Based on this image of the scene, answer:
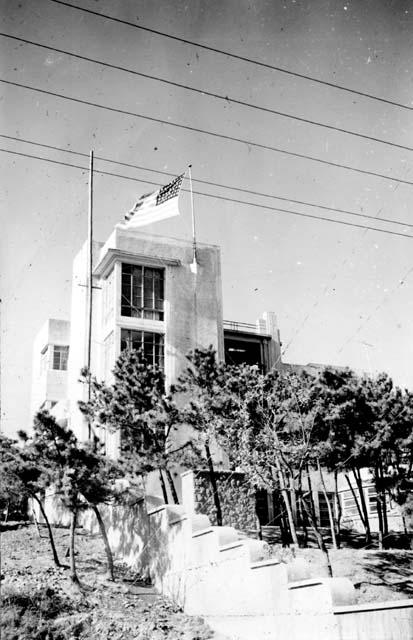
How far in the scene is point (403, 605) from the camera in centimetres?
1201

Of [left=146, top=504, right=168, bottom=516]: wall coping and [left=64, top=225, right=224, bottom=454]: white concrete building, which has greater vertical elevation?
[left=64, top=225, right=224, bottom=454]: white concrete building

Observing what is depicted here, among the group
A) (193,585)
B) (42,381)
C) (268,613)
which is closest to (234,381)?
(193,585)

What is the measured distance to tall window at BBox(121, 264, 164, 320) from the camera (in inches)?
1160

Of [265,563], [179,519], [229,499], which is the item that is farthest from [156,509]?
[265,563]

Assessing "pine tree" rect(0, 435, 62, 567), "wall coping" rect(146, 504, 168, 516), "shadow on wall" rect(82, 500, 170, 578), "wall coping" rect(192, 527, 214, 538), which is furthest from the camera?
"wall coping" rect(146, 504, 168, 516)

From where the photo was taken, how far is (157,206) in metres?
25.1

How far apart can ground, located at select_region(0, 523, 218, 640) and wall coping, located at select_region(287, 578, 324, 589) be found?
2.94 metres

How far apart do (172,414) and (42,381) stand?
1675 cm

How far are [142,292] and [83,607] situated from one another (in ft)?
55.4

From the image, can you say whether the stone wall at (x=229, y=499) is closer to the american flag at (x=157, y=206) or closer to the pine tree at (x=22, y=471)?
the pine tree at (x=22, y=471)

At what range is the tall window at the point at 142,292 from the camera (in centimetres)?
2945

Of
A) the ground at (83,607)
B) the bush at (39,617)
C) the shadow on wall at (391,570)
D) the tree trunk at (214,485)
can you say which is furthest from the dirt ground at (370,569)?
the bush at (39,617)

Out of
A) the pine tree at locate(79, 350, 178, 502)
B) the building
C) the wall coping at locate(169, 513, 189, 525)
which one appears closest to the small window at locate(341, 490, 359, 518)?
the building

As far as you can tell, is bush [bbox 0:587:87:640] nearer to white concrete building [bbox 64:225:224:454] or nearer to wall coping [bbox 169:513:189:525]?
wall coping [bbox 169:513:189:525]
